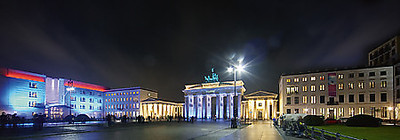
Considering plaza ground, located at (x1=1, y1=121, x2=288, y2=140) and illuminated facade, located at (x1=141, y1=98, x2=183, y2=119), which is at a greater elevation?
plaza ground, located at (x1=1, y1=121, x2=288, y2=140)

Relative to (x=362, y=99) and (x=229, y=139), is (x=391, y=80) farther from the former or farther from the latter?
(x=229, y=139)

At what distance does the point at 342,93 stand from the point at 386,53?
23.9 meters

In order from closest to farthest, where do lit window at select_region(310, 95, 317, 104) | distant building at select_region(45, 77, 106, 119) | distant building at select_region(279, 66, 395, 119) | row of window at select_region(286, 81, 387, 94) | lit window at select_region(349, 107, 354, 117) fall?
distant building at select_region(279, 66, 395, 119) → row of window at select_region(286, 81, 387, 94) → lit window at select_region(349, 107, 354, 117) → lit window at select_region(310, 95, 317, 104) → distant building at select_region(45, 77, 106, 119)

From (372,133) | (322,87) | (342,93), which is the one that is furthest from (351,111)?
(372,133)

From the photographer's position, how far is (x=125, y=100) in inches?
4441

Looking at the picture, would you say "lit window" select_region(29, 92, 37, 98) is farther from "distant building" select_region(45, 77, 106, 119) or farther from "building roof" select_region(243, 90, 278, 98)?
"building roof" select_region(243, 90, 278, 98)

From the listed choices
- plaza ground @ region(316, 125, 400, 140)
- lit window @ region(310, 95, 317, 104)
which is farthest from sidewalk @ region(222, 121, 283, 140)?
lit window @ region(310, 95, 317, 104)

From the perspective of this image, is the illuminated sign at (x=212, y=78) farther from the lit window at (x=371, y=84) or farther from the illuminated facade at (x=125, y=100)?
the lit window at (x=371, y=84)

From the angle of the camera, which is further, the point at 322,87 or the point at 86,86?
the point at 86,86

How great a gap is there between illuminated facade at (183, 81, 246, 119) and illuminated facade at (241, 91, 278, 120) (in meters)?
5.45

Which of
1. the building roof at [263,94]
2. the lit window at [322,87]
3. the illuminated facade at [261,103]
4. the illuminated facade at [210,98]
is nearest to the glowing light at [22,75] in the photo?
the illuminated facade at [210,98]

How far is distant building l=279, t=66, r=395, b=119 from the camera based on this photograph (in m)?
58.9

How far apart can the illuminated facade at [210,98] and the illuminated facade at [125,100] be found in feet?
63.9

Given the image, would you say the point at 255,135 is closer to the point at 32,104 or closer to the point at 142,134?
the point at 142,134
